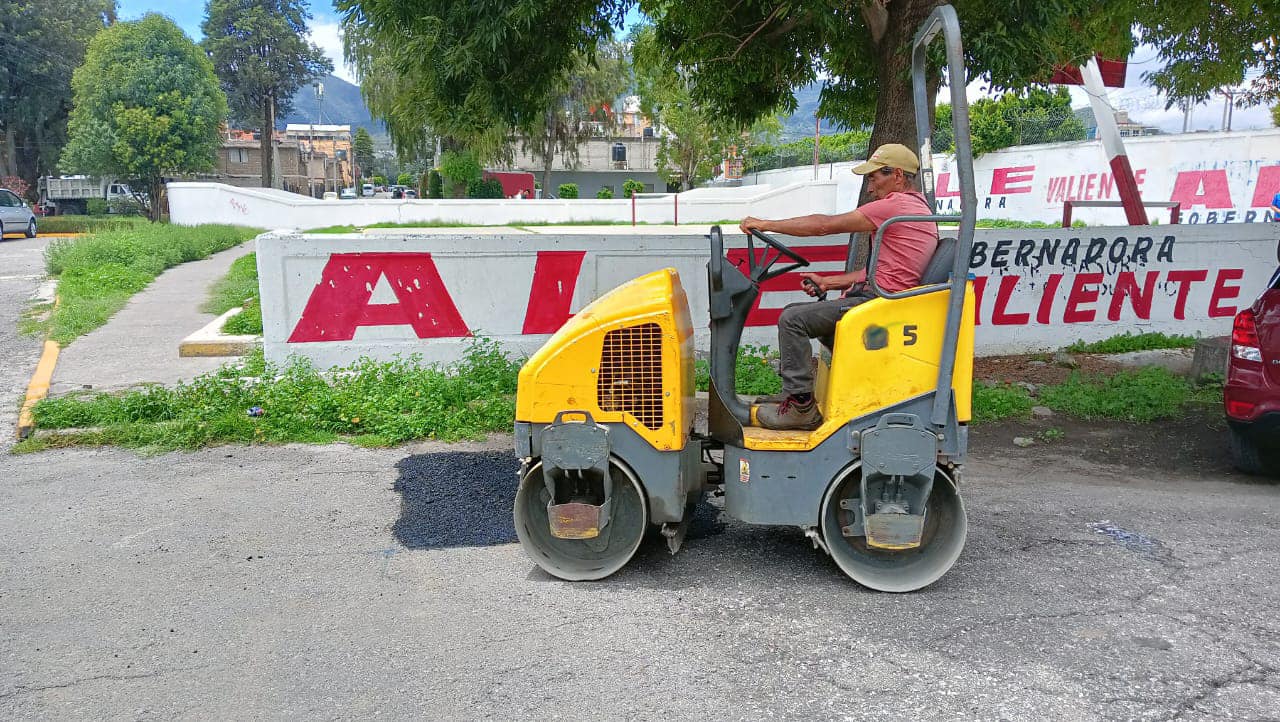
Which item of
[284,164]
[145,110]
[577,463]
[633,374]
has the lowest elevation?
[577,463]

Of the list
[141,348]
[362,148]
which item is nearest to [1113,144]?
[141,348]

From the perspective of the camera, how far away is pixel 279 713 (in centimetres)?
320

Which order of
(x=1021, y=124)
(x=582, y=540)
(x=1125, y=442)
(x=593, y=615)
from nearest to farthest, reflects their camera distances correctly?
(x=593, y=615), (x=582, y=540), (x=1125, y=442), (x=1021, y=124)

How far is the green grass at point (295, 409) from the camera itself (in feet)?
22.0

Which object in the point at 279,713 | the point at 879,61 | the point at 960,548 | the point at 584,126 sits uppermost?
the point at 584,126

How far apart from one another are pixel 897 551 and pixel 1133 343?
6.96 m

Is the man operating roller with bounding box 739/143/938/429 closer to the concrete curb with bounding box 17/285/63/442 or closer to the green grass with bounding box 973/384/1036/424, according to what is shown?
the green grass with bounding box 973/384/1036/424

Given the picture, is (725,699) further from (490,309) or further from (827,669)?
(490,309)

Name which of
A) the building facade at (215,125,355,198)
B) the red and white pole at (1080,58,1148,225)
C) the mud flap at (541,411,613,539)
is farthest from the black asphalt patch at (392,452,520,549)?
the building facade at (215,125,355,198)

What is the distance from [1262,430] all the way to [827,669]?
3908mm

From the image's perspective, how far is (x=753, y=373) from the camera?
8.34m

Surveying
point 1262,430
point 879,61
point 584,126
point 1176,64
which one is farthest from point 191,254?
point 584,126

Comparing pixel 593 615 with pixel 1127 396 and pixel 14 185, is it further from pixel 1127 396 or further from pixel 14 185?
pixel 14 185

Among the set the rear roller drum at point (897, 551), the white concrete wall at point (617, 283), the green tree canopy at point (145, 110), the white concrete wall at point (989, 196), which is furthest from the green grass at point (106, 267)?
the green tree canopy at point (145, 110)
